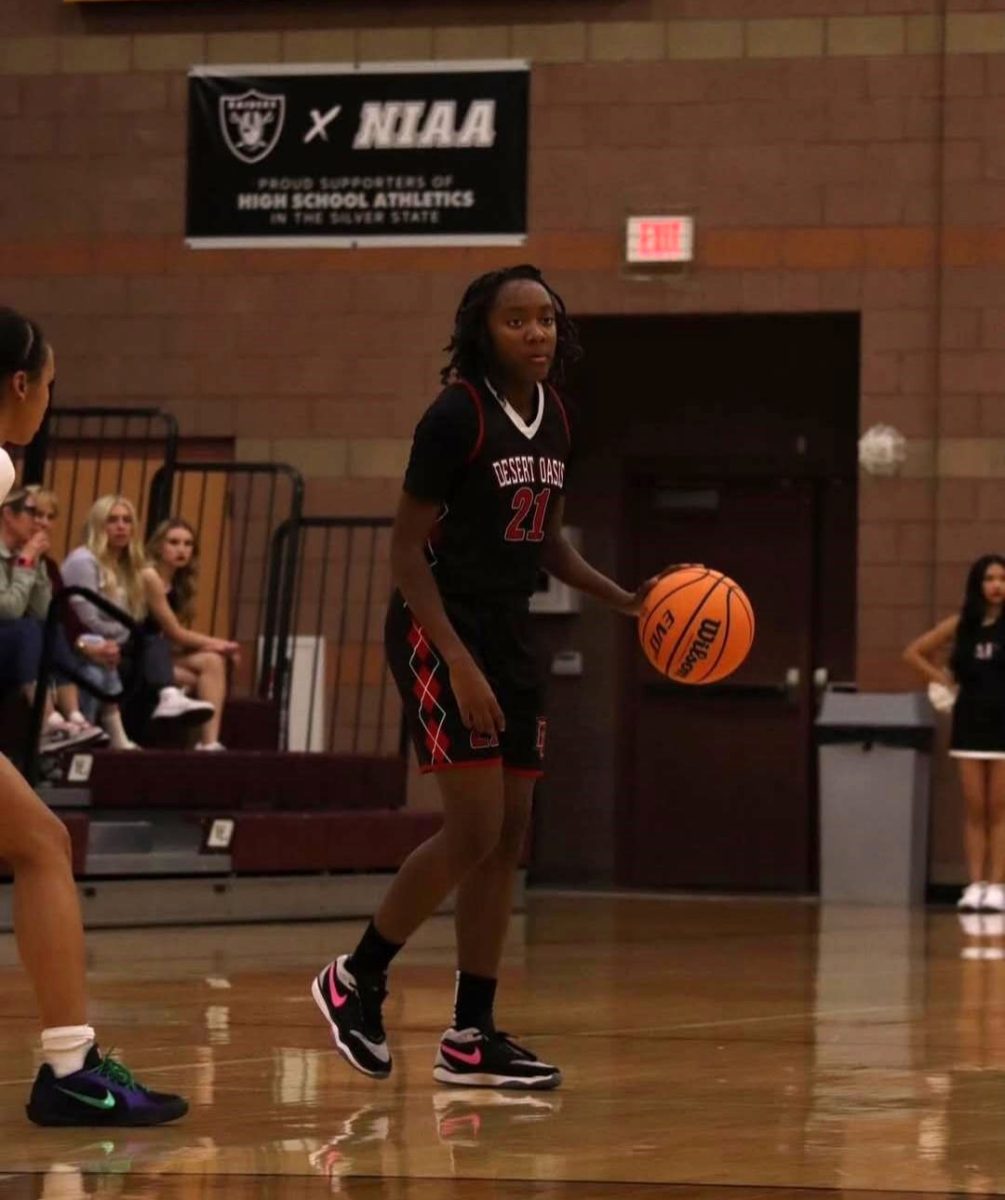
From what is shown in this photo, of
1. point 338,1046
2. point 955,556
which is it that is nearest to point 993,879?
point 955,556

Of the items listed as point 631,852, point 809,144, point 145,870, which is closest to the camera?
point 145,870

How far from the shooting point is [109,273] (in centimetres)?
1658

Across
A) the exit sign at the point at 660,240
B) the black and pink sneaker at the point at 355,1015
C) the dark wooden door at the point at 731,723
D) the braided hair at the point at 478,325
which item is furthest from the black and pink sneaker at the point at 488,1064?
the dark wooden door at the point at 731,723

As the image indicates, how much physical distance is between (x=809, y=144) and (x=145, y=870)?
663 centimetres

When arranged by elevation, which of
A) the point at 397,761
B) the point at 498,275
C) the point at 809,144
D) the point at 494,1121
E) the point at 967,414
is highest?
the point at 809,144

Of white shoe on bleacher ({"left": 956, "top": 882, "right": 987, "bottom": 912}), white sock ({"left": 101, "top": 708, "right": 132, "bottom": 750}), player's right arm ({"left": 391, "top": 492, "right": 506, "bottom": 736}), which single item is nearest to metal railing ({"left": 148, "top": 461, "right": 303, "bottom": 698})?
white sock ({"left": 101, "top": 708, "right": 132, "bottom": 750})

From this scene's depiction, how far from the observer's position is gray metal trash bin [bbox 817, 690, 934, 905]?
600 inches

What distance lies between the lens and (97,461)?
15.6 meters

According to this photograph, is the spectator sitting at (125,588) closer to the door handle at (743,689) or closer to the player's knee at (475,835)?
the door handle at (743,689)

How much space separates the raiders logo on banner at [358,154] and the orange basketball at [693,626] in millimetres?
9839

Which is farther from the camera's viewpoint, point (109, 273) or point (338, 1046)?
point (109, 273)

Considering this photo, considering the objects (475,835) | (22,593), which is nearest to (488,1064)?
(475,835)

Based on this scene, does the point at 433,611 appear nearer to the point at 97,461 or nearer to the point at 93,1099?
the point at 93,1099

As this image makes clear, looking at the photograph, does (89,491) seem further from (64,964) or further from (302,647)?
(64,964)
